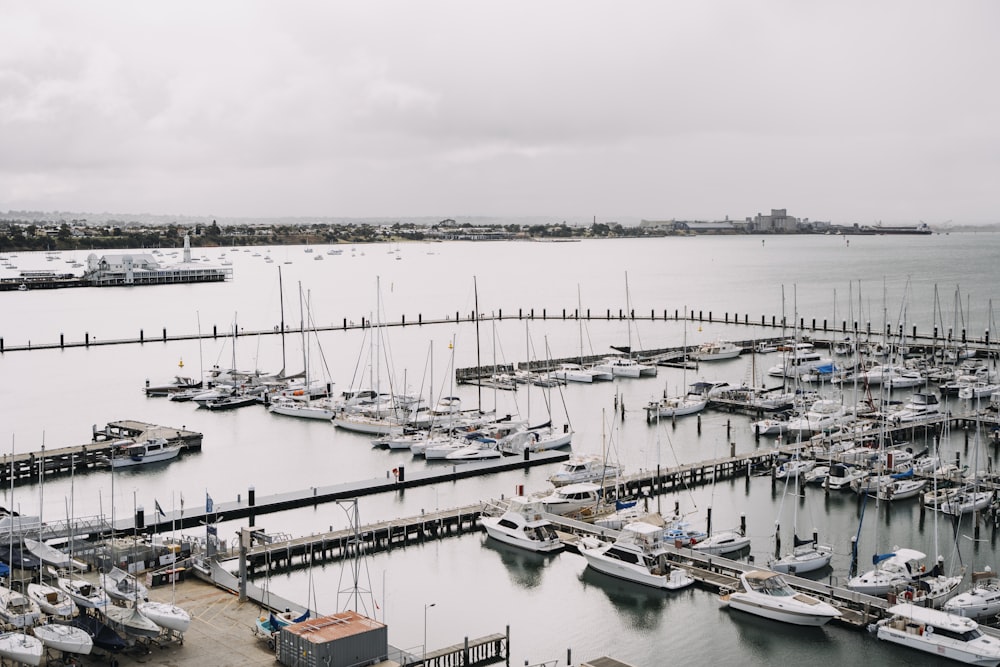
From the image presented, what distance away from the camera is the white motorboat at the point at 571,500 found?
3362 cm

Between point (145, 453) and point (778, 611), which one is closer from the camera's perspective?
point (778, 611)

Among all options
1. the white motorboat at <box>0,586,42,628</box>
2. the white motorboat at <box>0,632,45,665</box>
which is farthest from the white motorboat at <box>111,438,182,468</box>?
the white motorboat at <box>0,632,45,665</box>

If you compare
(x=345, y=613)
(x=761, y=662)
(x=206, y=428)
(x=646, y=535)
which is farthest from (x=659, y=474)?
(x=206, y=428)

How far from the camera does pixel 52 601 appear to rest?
75.5ft

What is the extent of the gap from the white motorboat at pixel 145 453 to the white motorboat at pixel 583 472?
1712cm

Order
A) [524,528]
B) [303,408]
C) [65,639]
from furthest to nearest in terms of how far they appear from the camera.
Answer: [303,408] → [524,528] → [65,639]

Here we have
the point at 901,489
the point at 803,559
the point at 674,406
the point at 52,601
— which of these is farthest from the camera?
the point at 674,406

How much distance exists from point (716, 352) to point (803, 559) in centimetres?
4491

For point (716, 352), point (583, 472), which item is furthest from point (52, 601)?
point (716, 352)

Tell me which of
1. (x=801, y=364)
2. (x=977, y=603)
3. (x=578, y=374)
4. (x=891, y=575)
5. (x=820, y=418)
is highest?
(x=801, y=364)

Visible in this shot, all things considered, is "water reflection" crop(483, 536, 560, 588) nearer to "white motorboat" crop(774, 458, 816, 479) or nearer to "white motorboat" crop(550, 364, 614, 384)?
"white motorboat" crop(774, 458, 816, 479)

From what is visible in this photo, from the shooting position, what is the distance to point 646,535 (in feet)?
94.3

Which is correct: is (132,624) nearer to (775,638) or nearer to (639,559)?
(639,559)

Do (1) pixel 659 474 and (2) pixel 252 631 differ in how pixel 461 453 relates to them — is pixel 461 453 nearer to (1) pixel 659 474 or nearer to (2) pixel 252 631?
(1) pixel 659 474
